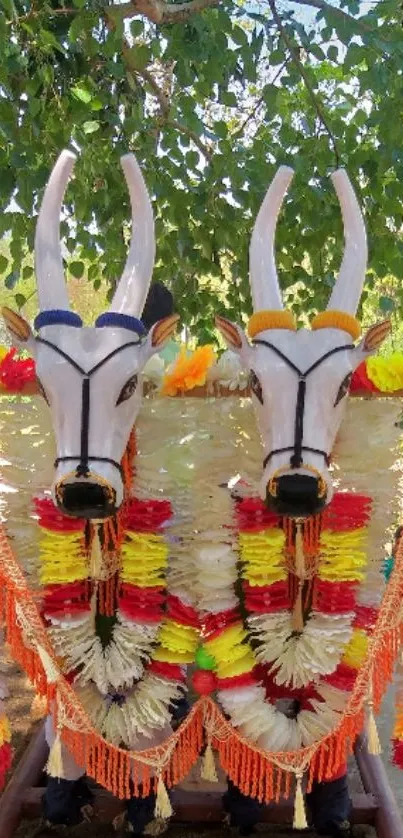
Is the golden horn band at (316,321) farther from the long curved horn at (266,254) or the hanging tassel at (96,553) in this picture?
the hanging tassel at (96,553)

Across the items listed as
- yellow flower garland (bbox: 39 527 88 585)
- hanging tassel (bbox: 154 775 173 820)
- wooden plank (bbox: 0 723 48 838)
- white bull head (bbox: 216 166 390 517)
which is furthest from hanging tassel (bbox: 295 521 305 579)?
wooden plank (bbox: 0 723 48 838)

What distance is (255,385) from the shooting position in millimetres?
1913

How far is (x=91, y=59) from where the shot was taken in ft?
10.1

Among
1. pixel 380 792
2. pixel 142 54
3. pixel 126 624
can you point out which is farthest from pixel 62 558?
pixel 142 54

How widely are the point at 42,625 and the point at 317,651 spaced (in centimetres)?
71

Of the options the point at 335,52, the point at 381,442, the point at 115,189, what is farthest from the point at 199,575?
the point at 335,52

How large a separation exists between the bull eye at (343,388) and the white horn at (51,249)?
0.68m

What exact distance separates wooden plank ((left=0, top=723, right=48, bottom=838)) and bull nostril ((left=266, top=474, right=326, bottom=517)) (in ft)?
4.35

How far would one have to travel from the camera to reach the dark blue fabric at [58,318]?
192 cm

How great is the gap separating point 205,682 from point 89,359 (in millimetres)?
913

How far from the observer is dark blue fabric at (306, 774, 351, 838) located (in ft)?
7.52

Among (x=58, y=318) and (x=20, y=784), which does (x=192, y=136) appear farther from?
(x=20, y=784)

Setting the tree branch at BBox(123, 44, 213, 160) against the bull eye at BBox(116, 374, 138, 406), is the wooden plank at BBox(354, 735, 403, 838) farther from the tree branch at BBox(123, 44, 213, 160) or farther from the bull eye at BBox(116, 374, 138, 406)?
the tree branch at BBox(123, 44, 213, 160)

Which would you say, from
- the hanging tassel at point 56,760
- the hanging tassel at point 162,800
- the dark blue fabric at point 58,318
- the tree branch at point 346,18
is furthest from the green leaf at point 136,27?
the hanging tassel at point 162,800
